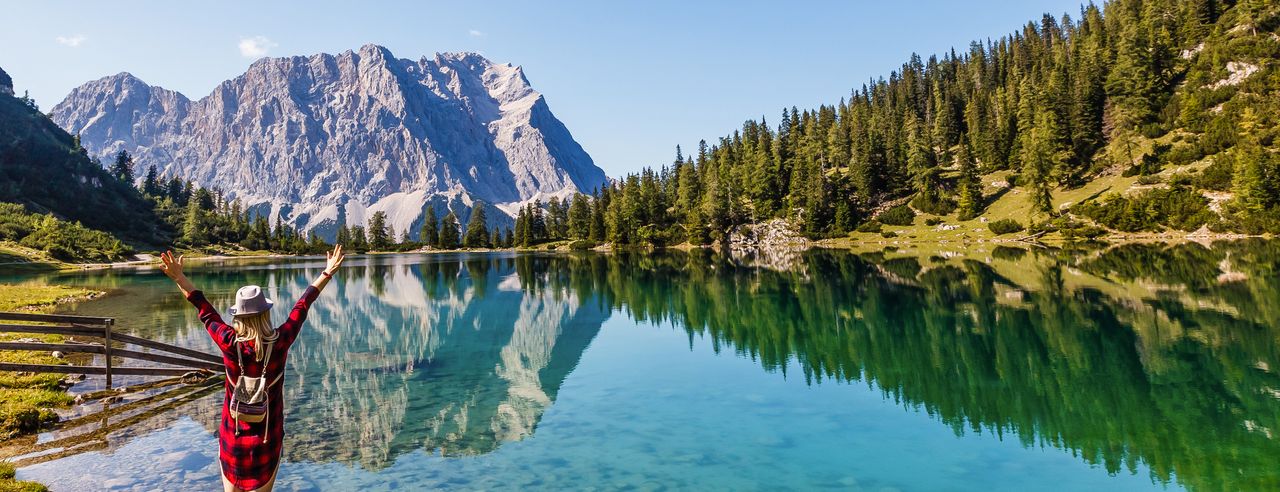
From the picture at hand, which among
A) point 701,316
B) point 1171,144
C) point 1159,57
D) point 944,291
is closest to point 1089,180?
point 1171,144

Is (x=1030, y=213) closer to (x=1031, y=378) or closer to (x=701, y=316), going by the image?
(x=701, y=316)

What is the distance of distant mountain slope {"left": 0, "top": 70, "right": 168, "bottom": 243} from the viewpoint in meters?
160

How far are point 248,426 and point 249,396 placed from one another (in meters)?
0.38


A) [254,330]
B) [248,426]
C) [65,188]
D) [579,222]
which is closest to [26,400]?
[248,426]

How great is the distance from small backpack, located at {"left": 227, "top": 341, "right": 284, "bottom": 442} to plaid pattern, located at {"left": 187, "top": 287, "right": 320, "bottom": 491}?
4cm

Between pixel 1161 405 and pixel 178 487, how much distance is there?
22.3 m

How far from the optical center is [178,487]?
11297 mm

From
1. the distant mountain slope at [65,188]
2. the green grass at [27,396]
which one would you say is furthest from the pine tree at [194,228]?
the green grass at [27,396]

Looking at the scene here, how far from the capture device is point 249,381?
6.29m

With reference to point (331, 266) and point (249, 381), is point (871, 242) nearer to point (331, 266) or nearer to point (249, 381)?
point (331, 266)

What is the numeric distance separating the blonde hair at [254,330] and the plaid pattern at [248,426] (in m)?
0.06

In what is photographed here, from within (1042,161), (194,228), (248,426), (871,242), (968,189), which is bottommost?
(248,426)

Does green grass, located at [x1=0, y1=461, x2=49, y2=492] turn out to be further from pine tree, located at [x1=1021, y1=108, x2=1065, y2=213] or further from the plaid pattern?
pine tree, located at [x1=1021, y1=108, x2=1065, y2=213]

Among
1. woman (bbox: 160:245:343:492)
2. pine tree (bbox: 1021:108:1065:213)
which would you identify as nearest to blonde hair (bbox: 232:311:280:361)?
woman (bbox: 160:245:343:492)
